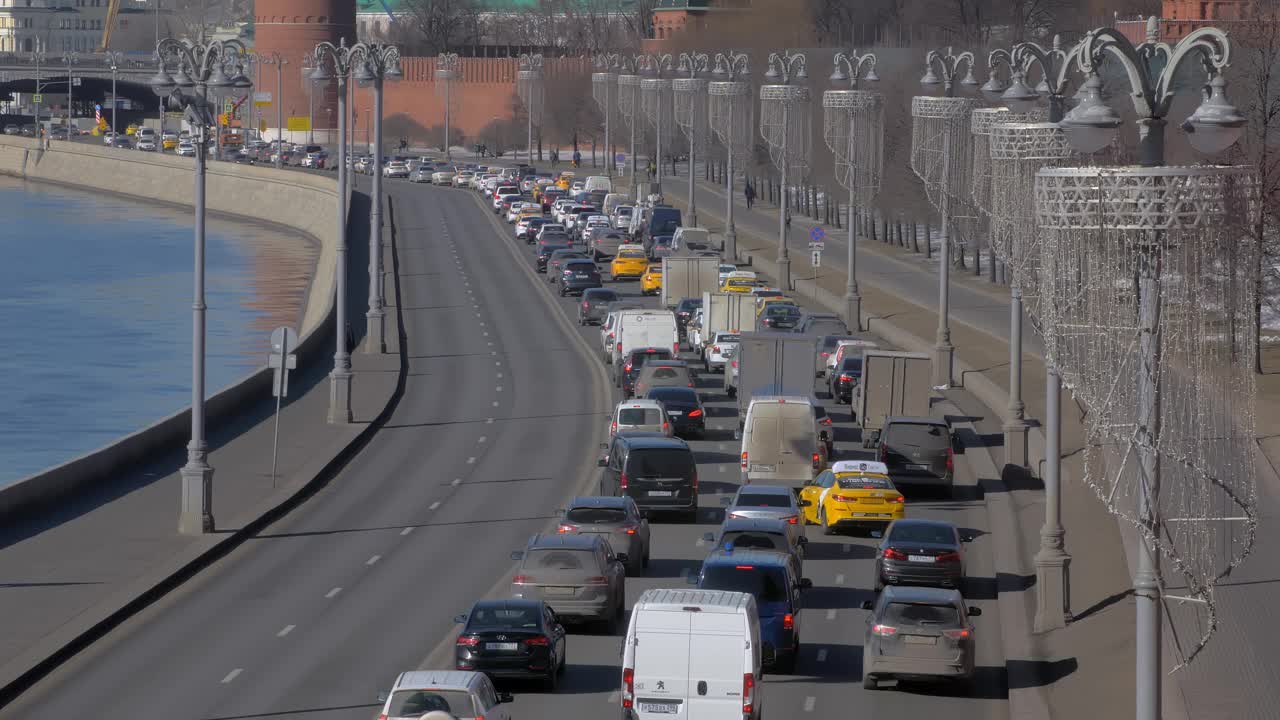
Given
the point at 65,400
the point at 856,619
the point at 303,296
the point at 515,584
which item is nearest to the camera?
the point at 515,584

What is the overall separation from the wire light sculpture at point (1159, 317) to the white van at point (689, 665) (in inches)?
218

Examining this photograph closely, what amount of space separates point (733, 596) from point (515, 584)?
18.7 feet

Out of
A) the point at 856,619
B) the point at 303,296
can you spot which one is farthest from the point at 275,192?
the point at 856,619

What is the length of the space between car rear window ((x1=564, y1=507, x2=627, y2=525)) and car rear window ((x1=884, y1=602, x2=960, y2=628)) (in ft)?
25.9

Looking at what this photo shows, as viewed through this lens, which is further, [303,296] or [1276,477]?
[303,296]

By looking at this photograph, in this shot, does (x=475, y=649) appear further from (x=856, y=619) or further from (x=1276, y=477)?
(x=1276, y=477)

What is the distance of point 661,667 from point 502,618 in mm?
3479

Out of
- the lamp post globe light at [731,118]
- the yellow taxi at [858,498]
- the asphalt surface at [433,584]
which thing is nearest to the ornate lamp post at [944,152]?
the asphalt surface at [433,584]

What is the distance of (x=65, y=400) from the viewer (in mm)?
71188

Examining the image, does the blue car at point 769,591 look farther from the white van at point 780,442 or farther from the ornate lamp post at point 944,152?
the ornate lamp post at point 944,152

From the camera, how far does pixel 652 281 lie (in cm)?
7450

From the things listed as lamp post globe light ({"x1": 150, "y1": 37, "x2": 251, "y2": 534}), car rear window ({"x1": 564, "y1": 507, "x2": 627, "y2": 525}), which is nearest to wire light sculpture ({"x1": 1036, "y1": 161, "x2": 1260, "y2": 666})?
car rear window ({"x1": 564, "y1": 507, "x2": 627, "y2": 525})

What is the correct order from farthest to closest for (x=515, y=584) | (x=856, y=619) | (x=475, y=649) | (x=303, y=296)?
1. (x=303, y=296)
2. (x=856, y=619)
3. (x=515, y=584)
4. (x=475, y=649)

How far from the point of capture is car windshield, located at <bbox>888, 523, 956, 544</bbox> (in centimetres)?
2836
